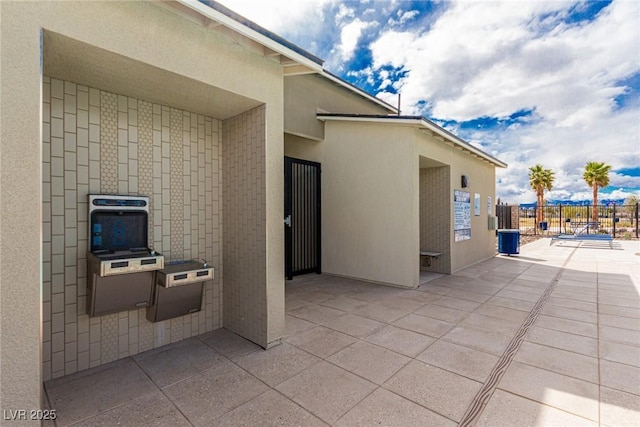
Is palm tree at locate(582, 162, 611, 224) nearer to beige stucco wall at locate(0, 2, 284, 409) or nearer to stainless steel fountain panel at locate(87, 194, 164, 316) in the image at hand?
stainless steel fountain panel at locate(87, 194, 164, 316)

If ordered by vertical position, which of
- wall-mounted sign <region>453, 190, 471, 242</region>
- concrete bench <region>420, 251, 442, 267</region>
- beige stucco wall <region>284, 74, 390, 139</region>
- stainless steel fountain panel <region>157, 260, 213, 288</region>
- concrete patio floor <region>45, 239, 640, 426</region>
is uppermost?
beige stucco wall <region>284, 74, 390, 139</region>

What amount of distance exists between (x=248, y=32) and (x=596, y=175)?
965 inches

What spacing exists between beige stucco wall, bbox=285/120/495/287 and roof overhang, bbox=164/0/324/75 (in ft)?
10.3

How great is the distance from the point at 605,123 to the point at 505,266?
48.1 ft

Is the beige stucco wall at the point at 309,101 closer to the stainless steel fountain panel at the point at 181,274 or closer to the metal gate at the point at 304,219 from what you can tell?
the metal gate at the point at 304,219

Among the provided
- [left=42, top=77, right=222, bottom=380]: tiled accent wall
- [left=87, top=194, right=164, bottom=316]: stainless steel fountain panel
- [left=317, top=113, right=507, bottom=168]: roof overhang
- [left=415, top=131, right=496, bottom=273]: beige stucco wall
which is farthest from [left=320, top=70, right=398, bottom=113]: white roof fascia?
[left=87, top=194, right=164, bottom=316]: stainless steel fountain panel

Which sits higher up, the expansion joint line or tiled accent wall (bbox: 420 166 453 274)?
tiled accent wall (bbox: 420 166 453 274)

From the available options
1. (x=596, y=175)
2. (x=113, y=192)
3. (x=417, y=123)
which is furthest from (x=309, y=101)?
(x=596, y=175)

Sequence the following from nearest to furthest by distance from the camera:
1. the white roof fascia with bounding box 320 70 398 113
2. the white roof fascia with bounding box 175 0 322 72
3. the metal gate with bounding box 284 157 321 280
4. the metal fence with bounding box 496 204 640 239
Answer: the white roof fascia with bounding box 175 0 322 72, the metal gate with bounding box 284 157 321 280, the white roof fascia with bounding box 320 70 398 113, the metal fence with bounding box 496 204 640 239

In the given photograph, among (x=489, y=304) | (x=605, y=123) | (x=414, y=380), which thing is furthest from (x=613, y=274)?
(x=605, y=123)

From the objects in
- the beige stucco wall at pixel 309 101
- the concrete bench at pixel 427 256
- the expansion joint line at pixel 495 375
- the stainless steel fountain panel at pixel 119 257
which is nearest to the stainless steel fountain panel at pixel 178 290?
the stainless steel fountain panel at pixel 119 257

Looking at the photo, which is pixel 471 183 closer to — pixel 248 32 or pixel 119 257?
→ pixel 248 32

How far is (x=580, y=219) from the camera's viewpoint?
58.9 feet

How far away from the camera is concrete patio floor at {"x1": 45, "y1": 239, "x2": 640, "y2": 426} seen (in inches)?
81.7
